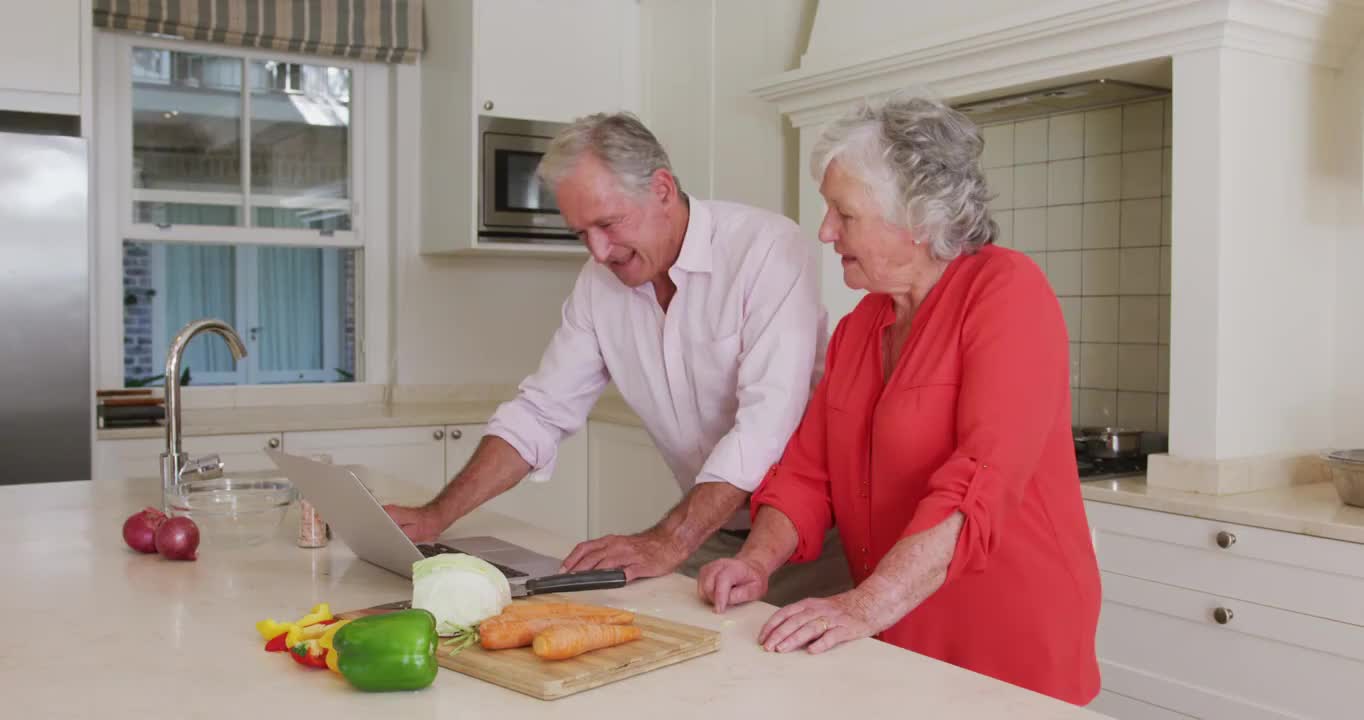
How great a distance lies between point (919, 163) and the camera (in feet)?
5.52

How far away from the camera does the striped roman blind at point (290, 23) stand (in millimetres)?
4051

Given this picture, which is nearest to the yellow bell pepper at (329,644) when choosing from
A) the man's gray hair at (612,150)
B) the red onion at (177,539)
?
the red onion at (177,539)

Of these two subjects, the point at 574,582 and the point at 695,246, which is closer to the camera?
the point at 574,582

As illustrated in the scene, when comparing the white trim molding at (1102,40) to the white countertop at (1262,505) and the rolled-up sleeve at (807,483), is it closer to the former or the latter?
the white countertop at (1262,505)

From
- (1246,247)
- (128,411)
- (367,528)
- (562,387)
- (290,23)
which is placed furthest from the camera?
(290,23)

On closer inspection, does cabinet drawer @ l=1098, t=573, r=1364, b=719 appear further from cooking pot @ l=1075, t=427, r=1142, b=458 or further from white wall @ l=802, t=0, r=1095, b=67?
white wall @ l=802, t=0, r=1095, b=67

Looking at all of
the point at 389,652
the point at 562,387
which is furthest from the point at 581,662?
the point at 562,387

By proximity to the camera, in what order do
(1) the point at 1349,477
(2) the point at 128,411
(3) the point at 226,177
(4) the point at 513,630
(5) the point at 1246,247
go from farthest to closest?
(3) the point at 226,177, (2) the point at 128,411, (5) the point at 1246,247, (1) the point at 1349,477, (4) the point at 513,630

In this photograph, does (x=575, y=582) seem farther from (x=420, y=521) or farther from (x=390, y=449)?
(x=390, y=449)

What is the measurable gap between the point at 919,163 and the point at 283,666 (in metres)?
1.03

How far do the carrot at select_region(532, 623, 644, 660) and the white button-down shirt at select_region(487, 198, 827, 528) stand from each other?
62cm

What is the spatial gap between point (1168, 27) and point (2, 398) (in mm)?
3160

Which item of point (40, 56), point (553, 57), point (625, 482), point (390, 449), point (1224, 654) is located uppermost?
point (553, 57)

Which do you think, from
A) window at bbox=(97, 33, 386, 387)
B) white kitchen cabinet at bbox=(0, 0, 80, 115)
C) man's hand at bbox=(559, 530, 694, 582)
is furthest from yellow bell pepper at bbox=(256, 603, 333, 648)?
window at bbox=(97, 33, 386, 387)
